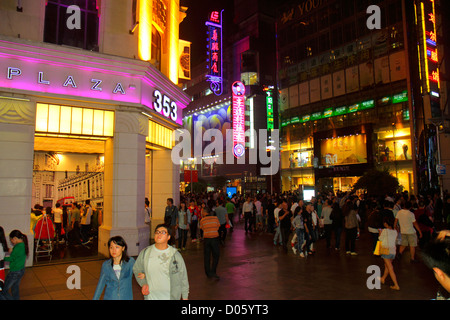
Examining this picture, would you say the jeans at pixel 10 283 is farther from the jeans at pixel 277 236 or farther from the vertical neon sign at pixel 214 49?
the vertical neon sign at pixel 214 49

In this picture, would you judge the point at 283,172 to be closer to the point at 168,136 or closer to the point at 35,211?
the point at 168,136

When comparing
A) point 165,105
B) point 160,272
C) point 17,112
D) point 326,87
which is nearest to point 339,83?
point 326,87

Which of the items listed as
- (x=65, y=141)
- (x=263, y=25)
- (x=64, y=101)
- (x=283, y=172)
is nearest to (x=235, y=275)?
(x=64, y=101)

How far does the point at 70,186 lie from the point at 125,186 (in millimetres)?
4967

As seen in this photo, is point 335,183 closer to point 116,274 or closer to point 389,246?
point 389,246

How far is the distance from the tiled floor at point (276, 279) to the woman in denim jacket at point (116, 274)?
8.95 feet

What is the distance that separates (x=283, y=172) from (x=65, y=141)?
3718cm

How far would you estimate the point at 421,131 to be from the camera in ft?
90.1

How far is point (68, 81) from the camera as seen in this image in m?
10.1

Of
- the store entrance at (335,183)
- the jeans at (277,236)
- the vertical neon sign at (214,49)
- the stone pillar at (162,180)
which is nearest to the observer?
the jeans at (277,236)

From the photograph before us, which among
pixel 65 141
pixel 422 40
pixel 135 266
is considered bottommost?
pixel 135 266

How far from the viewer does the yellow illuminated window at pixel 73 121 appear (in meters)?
10.1

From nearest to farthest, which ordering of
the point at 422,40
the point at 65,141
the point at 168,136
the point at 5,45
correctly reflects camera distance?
the point at 5,45 < the point at 65,141 < the point at 168,136 < the point at 422,40

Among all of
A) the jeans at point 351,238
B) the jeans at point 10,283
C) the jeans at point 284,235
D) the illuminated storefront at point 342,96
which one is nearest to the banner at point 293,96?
the illuminated storefront at point 342,96
